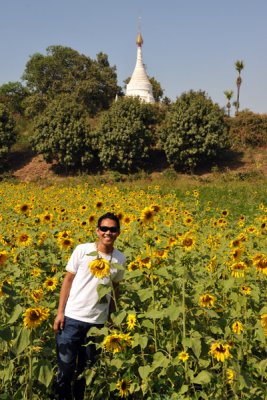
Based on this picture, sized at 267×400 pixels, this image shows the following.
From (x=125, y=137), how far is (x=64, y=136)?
3.86 m

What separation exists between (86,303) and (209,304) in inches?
33.3

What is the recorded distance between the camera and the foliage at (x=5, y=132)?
2822 centimetres

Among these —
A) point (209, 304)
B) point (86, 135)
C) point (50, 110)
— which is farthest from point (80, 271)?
point (50, 110)

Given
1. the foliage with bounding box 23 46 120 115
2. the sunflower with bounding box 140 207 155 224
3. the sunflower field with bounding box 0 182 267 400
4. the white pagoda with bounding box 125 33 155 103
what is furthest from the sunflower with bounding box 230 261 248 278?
the foliage with bounding box 23 46 120 115

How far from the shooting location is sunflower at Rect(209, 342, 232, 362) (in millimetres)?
2241

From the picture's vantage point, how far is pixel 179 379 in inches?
105

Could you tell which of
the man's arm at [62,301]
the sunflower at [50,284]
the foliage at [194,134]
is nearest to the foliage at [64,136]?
the foliage at [194,134]

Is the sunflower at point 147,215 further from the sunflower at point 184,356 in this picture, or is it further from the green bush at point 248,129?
the green bush at point 248,129

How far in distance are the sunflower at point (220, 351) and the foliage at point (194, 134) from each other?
21.8 m

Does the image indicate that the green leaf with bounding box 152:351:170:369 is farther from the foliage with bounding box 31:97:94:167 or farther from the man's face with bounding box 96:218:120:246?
the foliage with bounding box 31:97:94:167

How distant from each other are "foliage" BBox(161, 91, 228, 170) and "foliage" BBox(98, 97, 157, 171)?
4.37ft

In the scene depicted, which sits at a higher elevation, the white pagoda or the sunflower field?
the white pagoda

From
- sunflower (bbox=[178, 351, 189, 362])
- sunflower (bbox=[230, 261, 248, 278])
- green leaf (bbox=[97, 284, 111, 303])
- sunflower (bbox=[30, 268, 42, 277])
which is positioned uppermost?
green leaf (bbox=[97, 284, 111, 303])

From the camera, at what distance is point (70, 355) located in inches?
116
